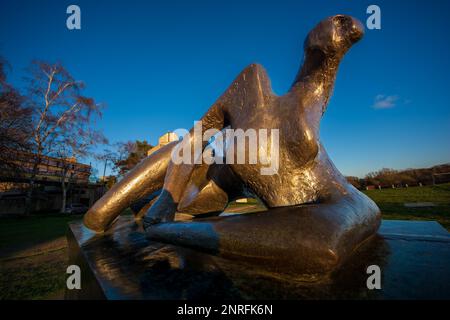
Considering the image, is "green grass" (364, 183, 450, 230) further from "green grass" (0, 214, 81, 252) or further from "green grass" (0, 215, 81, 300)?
"green grass" (0, 214, 81, 252)

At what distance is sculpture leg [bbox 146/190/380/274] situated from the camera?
42.9 inches

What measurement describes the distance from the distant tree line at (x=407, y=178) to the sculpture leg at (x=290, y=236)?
78.1ft

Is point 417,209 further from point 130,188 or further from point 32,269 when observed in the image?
point 32,269

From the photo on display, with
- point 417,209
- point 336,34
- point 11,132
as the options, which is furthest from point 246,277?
point 11,132

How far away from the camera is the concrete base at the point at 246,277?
95cm

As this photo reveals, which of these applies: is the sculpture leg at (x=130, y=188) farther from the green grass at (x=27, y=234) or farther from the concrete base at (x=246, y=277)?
the green grass at (x=27, y=234)

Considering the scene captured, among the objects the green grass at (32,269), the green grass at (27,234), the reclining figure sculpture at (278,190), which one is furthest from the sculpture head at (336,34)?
the green grass at (27,234)

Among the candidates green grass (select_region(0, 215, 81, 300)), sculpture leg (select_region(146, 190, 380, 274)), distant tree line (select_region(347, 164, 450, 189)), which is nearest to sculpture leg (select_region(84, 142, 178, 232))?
sculpture leg (select_region(146, 190, 380, 274))

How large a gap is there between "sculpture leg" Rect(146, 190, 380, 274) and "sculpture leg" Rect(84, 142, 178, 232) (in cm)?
104

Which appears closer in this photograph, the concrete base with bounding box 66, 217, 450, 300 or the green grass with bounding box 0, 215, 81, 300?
the concrete base with bounding box 66, 217, 450, 300

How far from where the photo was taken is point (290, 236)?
3.75 ft

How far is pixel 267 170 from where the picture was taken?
164 cm

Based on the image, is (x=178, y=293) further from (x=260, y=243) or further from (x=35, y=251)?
(x=35, y=251)

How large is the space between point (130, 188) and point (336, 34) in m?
2.24
